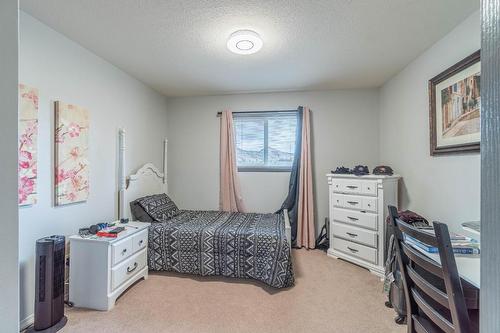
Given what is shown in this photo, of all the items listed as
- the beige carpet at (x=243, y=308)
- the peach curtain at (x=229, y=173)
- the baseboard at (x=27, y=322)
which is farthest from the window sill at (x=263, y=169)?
the baseboard at (x=27, y=322)

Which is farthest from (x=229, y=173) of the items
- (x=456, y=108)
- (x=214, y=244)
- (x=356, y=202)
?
(x=456, y=108)

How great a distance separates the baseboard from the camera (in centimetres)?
176

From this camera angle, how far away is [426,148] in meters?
2.41

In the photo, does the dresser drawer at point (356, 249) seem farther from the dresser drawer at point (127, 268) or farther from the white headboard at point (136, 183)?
the white headboard at point (136, 183)

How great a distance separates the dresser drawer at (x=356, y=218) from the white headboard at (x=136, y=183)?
103 inches

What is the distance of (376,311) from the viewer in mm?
2021

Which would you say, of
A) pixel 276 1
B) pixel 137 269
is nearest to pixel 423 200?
pixel 276 1

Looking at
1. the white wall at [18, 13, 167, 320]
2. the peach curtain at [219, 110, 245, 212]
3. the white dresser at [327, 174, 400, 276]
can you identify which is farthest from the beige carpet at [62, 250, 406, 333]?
the peach curtain at [219, 110, 245, 212]

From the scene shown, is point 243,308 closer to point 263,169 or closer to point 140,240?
point 140,240

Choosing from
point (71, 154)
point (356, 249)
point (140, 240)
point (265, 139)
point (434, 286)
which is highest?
point (265, 139)

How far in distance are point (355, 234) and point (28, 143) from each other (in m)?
3.35

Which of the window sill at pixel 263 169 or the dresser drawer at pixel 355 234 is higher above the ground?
the window sill at pixel 263 169

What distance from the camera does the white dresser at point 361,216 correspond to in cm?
270

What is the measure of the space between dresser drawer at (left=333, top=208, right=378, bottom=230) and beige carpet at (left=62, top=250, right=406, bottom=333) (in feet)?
1.85
